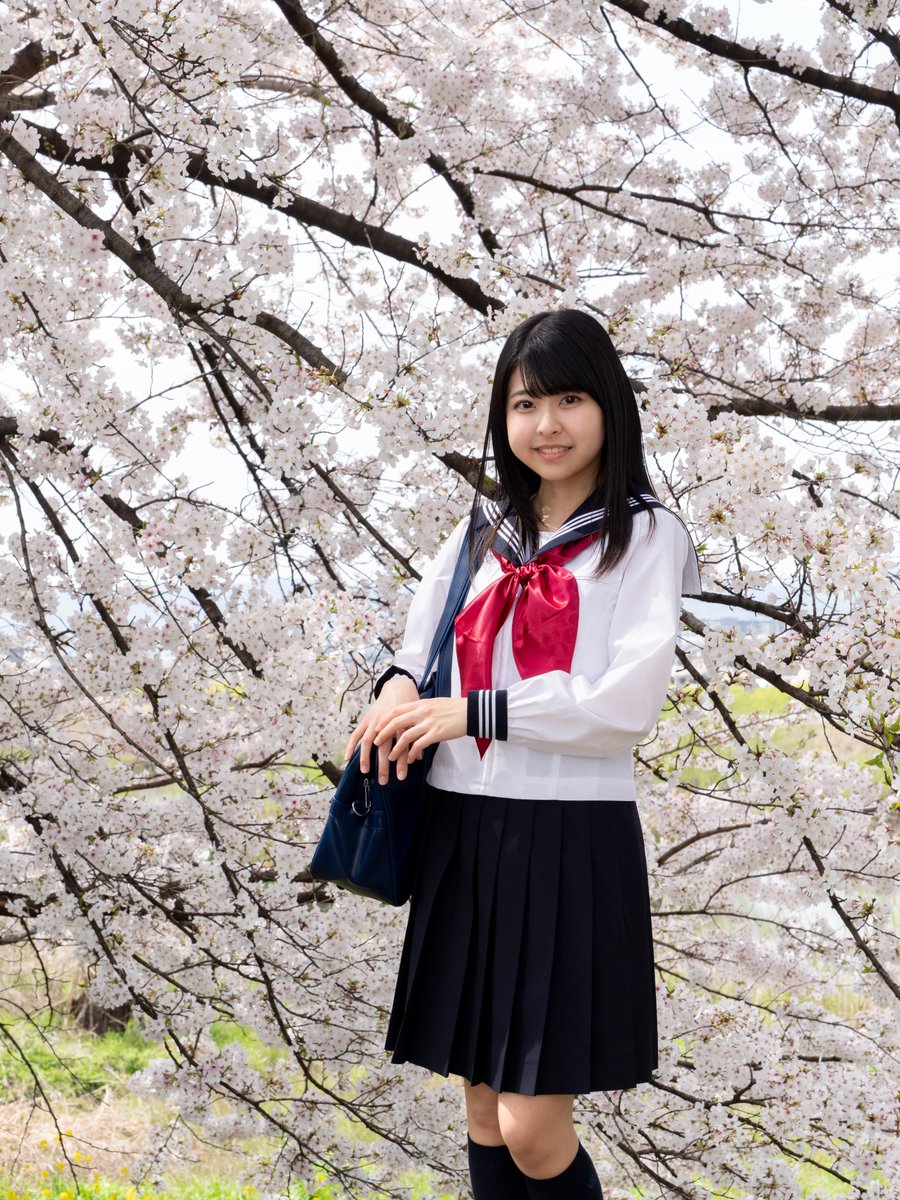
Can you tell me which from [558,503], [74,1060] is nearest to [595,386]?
[558,503]

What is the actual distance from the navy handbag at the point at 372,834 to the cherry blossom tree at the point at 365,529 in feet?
2.04

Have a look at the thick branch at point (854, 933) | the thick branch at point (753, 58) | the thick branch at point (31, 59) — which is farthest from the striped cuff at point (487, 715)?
the thick branch at point (31, 59)

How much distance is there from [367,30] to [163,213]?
2215 millimetres

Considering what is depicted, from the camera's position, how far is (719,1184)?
3.06m

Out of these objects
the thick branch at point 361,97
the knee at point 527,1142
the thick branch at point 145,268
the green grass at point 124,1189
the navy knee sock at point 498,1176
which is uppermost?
the thick branch at point 361,97

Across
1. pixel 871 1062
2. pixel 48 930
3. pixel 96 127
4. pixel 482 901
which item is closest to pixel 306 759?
pixel 48 930

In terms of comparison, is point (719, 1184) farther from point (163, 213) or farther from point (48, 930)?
point (163, 213)

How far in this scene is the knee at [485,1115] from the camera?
1568 millimetres

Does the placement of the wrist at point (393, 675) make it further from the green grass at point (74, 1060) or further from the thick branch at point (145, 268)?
the green grass at point (74, 1060)

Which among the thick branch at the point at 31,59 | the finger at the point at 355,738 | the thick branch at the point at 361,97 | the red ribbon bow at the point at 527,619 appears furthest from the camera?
the thick branch at the point at 31,59

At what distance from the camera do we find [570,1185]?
4.79ft

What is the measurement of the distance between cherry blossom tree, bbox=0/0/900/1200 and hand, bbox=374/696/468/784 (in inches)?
25.4

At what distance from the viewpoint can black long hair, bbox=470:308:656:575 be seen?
158 cm

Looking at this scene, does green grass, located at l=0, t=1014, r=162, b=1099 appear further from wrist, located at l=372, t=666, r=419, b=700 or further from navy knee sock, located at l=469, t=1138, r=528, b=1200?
wrist, located at l=372, t=666, r=419, b=700
